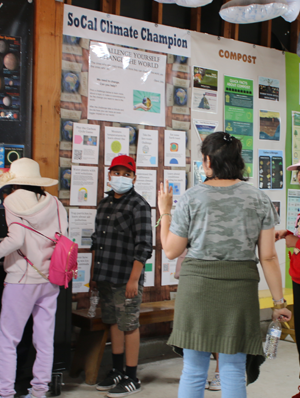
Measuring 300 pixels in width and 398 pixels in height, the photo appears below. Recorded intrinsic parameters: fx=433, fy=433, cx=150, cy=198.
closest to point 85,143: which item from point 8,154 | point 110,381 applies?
point 8,154

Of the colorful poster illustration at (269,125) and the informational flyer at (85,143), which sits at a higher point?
the colorful poster illustration at (269,125)

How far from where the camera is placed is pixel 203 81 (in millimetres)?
4387

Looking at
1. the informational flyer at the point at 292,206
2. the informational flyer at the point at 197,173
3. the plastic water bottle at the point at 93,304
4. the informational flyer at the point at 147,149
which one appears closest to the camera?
the plastic water bottle at the point at 93,304

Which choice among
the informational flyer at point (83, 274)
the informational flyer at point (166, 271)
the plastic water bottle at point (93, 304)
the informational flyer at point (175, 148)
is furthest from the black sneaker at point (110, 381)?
the informational flyer at point (175, 148)

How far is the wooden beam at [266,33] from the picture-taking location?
15.9ft

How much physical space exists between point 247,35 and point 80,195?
2.77 metres

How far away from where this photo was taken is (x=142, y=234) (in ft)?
10.1

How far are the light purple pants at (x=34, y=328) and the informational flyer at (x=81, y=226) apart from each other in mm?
867

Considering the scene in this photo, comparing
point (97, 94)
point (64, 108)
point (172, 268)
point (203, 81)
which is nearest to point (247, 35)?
point (203, 81)

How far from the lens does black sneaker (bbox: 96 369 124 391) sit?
3.12m

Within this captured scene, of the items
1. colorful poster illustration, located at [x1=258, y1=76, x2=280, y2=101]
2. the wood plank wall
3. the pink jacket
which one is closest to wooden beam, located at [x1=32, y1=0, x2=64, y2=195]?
the wood plank wall

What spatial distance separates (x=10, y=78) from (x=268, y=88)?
2.84 m

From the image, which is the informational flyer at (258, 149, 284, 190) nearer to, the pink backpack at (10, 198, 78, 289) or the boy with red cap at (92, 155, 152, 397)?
the boy with red cap at (92, 155, 152, 397)

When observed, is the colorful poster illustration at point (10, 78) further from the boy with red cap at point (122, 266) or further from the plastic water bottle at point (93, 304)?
the plastic water bottle at point (93, 304)
